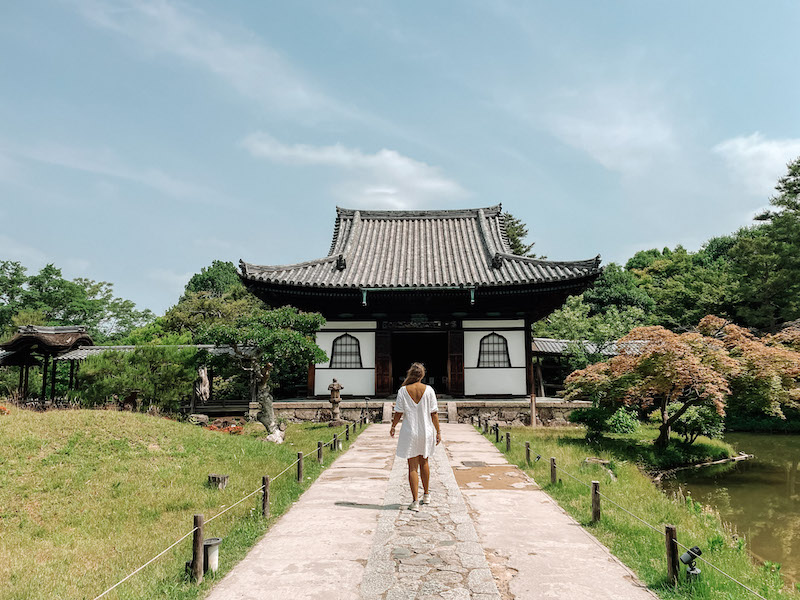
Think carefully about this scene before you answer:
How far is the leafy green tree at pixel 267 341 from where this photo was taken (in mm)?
14359

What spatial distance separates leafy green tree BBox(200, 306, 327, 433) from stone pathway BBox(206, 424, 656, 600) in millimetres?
6884

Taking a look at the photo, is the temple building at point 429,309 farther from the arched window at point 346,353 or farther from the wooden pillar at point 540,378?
the wooden pillar at point 540,378

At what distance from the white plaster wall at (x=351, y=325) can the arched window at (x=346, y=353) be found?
0.34 metres

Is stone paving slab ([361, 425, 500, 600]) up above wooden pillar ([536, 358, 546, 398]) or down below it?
below

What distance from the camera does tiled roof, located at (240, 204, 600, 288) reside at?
1772cm

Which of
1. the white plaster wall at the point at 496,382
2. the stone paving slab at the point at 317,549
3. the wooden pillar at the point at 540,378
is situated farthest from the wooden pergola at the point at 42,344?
the wooden pillar at the point at 540,378

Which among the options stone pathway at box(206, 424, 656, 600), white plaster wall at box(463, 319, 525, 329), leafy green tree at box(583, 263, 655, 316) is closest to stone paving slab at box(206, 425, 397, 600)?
stone pathway at box(206, 424, 656, 600)

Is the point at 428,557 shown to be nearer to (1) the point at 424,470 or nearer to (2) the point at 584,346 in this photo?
(1) the point at 424,470

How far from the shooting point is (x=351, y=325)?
61.9 feet

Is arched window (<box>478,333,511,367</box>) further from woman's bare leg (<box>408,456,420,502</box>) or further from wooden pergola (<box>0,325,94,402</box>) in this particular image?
wooden pergola (<box>0,325,94,402</box>)

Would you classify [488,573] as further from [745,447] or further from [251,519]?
[745,447]

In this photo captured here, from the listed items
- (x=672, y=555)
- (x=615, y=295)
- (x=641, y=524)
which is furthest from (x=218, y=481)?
(x=615, y=295)

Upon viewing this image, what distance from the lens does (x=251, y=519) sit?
20.6ft

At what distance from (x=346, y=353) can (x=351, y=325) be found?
1.06 m
